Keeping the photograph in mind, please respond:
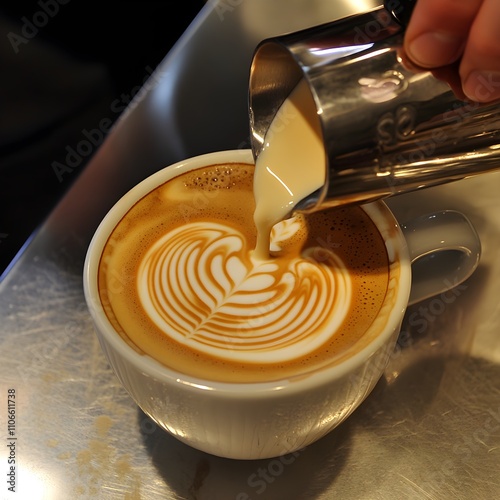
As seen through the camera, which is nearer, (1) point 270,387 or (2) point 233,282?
(1) point 270,387

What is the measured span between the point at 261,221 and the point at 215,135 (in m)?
0.51

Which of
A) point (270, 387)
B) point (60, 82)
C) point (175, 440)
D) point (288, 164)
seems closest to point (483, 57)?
point (288, 164)

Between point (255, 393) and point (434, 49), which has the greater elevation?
point (434, 49)

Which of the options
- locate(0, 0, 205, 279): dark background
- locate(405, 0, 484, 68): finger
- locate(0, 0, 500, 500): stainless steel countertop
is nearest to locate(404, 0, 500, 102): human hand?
locate(405, 0, 484, 68): finger

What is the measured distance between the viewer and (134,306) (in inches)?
31.9

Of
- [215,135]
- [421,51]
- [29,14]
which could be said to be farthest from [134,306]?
[29,14]

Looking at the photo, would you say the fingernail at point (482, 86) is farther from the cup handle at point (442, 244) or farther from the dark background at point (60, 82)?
the dark background at point (60, 82)

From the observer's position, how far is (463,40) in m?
0.70

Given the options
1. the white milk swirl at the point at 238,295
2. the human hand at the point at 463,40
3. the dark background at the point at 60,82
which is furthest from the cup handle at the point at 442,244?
the dark background at the point at 60,82

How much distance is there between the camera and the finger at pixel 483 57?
651 millimetres

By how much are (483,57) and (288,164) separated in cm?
26

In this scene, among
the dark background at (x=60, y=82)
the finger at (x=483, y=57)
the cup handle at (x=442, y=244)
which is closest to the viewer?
the finger at (x=483, y=57)

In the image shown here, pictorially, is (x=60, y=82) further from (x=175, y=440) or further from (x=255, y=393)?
(x=255, y=393)

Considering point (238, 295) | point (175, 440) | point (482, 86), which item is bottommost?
point (175, 440)
